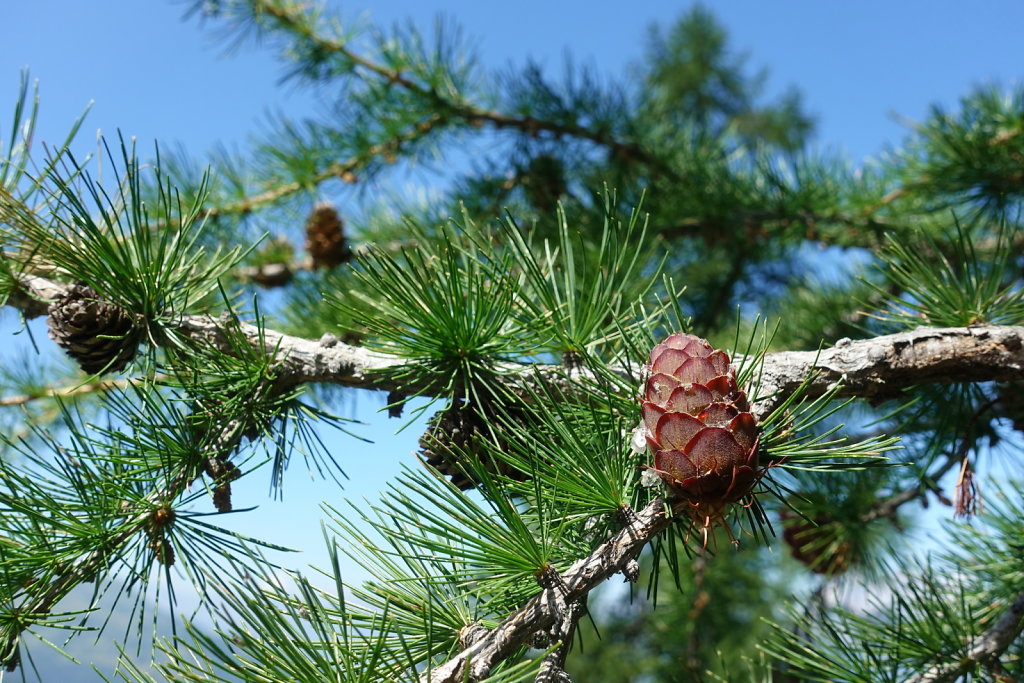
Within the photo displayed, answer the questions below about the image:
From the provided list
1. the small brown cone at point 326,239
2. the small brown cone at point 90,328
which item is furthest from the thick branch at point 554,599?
the small brown cone at point 326,239

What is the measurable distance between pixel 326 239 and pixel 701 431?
1213 millimetres

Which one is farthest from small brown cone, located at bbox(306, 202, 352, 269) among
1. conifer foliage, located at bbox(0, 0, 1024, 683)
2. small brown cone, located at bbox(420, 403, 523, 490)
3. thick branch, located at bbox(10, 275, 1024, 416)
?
small brown cone, located at bbox(420, 403, 523, 490)

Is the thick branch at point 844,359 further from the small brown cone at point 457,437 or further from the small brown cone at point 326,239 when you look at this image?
the small brown cone at point 326,239

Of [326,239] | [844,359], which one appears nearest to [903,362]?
[844,359]

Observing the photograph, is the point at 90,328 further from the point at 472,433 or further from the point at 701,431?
the point at 701,431

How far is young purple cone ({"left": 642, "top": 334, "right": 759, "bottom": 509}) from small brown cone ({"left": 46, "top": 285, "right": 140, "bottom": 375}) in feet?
1.63

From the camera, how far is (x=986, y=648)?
887mm

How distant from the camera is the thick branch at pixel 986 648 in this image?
0.86 metres

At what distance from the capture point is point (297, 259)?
176 cm

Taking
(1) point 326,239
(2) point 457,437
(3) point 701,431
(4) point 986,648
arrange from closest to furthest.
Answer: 1. (3) point 701,431
2. (2) point 457,437
3. (4) point 986,648
4. (1) point 326,239

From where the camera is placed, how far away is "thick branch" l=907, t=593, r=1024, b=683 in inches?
34.0

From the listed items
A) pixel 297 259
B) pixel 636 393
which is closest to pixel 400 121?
pixel 297 259

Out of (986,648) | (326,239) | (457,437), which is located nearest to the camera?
(457,437)

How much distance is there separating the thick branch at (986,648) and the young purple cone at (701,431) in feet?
1.68
